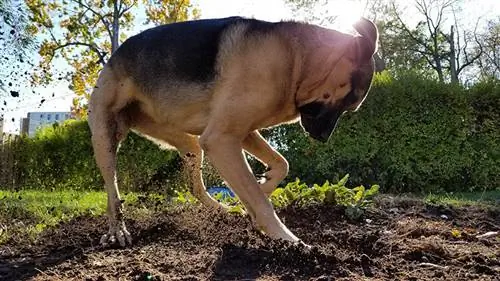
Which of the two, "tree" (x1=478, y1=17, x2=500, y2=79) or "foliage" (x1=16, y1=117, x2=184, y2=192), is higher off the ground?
"tree" (x1=478, y1=17, x2=500, y2=79)

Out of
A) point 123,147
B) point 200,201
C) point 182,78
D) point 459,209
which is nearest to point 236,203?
point 200,201

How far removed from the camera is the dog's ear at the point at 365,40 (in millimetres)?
3848

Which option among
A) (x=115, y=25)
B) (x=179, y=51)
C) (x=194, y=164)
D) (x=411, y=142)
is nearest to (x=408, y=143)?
(x=411, y=142)

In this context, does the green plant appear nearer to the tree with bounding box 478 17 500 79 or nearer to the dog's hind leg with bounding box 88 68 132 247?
the dog's hind leg with bounding box 88 68 132 247

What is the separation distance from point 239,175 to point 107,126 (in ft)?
4.69

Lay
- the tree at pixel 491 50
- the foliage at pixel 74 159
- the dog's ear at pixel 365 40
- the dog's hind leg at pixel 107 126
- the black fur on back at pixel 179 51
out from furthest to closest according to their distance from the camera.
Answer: the tree at pixel 491 50
the foliage at pixel 74 159
the dog's hind leg at pixel 107 126
the black fur on back at pixel 179 51
the dog's ear at pixel 365 40

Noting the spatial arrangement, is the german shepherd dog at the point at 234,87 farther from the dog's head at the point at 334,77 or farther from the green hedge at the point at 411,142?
the green hedge at the point at 411,142

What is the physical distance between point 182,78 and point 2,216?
9.99ft

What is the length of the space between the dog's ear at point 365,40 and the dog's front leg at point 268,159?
118 cm

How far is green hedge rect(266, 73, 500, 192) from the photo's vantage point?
10359 millimetres

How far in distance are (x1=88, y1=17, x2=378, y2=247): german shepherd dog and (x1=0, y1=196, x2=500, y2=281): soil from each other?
31 centimetres

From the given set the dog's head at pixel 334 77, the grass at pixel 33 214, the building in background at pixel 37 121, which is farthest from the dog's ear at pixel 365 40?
the building in background at pixel 37 121

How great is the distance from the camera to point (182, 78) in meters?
4.21

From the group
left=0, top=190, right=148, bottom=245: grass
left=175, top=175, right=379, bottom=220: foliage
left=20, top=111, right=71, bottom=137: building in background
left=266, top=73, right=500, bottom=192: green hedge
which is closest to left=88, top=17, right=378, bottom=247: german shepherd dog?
left=175, top=175, right=379, bottom=220: foliage
